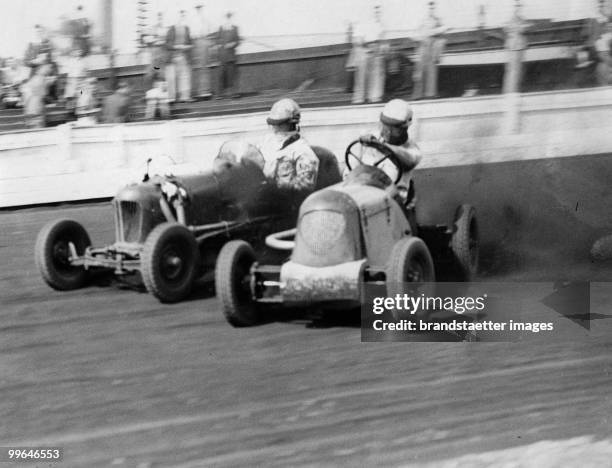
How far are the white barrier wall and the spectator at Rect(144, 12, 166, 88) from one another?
91 centimetres

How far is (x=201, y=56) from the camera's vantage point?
27.1 feet

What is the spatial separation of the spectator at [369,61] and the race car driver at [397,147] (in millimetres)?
1672

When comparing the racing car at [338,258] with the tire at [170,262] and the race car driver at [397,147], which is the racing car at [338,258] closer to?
the race car driver at [397,147]

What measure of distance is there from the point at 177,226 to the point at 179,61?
317 centimetres

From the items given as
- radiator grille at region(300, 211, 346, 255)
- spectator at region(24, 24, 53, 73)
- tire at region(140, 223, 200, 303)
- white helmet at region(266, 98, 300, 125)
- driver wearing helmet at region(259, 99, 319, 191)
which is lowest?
tire at region(140, 223, 200, 303)

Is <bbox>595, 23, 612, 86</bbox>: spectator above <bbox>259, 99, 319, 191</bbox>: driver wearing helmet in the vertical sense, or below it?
above

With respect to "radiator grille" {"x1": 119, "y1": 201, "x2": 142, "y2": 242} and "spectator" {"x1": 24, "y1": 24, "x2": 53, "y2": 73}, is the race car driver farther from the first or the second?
"spectator" {"x1": 24, "y1": 24, "x2": 53, "y2": 73}

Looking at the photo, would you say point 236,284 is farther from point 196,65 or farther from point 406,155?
point 196,65

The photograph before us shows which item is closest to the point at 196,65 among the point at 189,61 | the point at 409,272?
the point at 189,61

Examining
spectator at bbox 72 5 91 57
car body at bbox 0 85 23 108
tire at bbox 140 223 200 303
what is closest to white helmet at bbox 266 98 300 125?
tire at bbox 140 223 200 303

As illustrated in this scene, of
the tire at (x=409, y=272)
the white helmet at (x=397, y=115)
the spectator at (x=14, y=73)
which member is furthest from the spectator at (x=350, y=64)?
the tire at (x=409, y=272)

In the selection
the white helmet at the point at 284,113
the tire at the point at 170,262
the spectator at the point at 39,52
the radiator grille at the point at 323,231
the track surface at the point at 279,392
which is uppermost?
the spectator at the point at 39,52

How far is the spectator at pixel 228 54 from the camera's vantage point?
7398 millimetres

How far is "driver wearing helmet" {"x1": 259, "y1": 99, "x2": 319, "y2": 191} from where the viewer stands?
6.29 m
